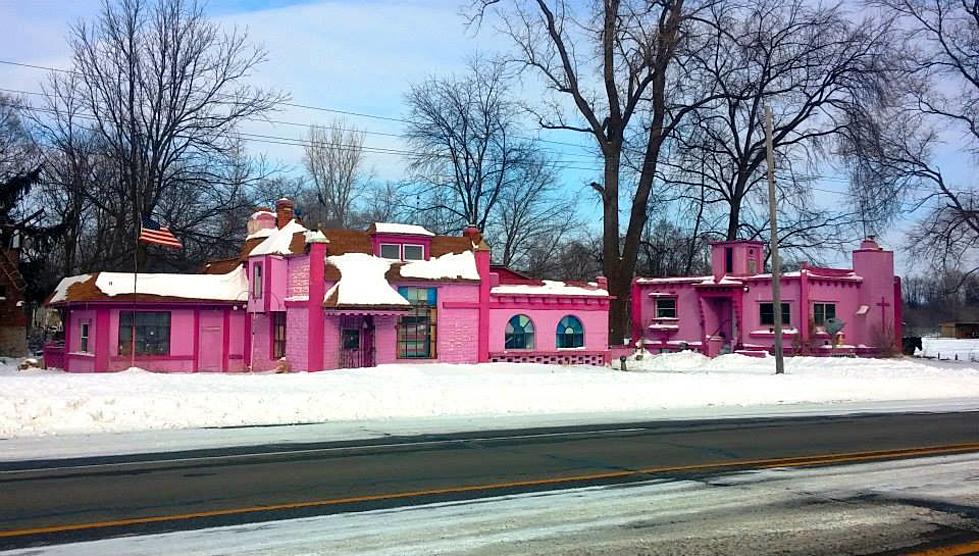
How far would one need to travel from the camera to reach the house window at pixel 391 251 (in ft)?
108

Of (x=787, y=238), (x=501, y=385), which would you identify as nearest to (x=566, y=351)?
(x=501, y=385)

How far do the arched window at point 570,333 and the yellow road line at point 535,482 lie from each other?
2265cm

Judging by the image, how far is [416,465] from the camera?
11.5 metres

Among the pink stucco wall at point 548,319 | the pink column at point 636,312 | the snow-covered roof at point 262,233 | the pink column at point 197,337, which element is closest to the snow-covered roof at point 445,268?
the pink stucco wall at point 548,319

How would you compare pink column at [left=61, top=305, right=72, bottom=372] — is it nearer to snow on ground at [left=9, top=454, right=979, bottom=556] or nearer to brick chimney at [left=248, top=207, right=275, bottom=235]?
brick chimney at [left=248, top=207, right=275, bottom=235]

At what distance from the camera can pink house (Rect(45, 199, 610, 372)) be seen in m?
30.7

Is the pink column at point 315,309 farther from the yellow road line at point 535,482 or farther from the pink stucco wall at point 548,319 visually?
the yellow road line at point 535,482

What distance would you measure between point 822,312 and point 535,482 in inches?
1403

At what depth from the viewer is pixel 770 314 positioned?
43.0 m

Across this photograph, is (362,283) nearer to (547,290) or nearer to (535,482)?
(547,290)

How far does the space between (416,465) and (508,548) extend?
4.60 m

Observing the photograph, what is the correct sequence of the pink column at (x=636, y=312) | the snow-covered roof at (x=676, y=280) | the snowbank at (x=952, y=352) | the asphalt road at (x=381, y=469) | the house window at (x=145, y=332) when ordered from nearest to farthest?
the asphalt road at (x=381, y=469)
the house window at (x=145, y=332)
the snow-covered roof at (x=676, y=280)
the snowbank at (x=952, y=352)
the pink column at (x=636, y=312)

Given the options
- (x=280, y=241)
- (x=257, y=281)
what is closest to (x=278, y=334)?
(x=257, y=281)

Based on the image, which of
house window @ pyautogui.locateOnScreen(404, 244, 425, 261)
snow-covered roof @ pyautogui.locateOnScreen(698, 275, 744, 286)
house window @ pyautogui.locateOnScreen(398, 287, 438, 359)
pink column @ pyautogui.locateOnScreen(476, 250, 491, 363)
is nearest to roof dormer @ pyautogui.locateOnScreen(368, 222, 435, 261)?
house window @ pyautogui.locateOnScreen(404, 244, 425, 261)
